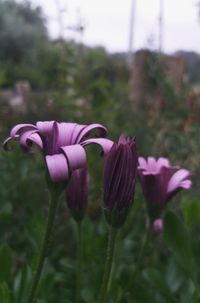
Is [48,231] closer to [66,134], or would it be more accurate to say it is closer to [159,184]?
[66,134]

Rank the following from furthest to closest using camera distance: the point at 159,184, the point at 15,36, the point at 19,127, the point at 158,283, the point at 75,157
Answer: the point at 15,36 < the point at 158,283 < the point at 159,184 < the point at 19,127 < the point at 75,157

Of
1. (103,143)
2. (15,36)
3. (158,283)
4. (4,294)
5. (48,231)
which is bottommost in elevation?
(15,36)

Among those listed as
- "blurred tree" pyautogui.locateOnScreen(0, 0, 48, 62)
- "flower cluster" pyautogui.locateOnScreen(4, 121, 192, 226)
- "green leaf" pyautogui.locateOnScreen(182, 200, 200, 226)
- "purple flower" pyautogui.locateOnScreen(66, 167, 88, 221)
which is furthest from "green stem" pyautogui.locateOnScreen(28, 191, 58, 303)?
"blurred tree" pyautogui.locateOnScreen(0, 0, 48, 62)

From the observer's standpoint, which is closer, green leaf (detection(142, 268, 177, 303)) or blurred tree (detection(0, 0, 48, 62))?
green leaf (detection(142, 268, 177, 303))

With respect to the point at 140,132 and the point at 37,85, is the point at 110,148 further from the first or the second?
the point at 37,85

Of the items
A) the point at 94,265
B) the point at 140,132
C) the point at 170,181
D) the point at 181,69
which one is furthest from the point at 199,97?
the point at 170,181

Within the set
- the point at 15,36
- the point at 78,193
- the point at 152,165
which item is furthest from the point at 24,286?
the point at 15,36

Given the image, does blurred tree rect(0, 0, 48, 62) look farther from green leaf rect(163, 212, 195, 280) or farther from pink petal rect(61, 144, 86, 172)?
pink petal rect(61, 144, 86, 172)
